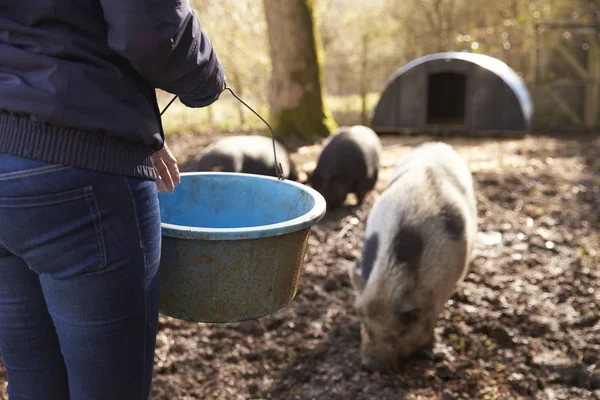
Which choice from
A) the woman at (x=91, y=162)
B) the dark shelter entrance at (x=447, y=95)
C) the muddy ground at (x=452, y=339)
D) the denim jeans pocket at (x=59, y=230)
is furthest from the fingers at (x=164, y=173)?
the dark shelter entrance at (x=447, y=95)

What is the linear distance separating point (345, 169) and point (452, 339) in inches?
117

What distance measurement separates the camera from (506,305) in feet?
13.0

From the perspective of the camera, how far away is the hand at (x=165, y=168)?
164cm

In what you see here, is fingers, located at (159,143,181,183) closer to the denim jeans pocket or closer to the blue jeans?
the blue jeans

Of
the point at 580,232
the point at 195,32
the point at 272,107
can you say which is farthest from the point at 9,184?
the point at 272,107

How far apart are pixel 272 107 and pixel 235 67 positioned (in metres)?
5.57

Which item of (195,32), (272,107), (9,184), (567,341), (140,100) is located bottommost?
(567,341)

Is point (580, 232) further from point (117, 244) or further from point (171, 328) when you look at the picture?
point (117, 244)

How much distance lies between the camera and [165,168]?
167cm

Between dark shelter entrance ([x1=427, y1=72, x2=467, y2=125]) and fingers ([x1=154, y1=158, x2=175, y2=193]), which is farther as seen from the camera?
dark shelter entrance ([x1=427, y1=72, x2=467, y2=125])

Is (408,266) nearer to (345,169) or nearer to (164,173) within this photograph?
(164,173)

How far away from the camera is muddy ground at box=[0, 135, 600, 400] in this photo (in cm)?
313

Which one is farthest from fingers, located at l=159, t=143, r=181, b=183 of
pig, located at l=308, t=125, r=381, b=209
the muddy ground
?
pig, located at l=308, t=125, r=381, b=209

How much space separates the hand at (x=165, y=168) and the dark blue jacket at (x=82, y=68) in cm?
32
